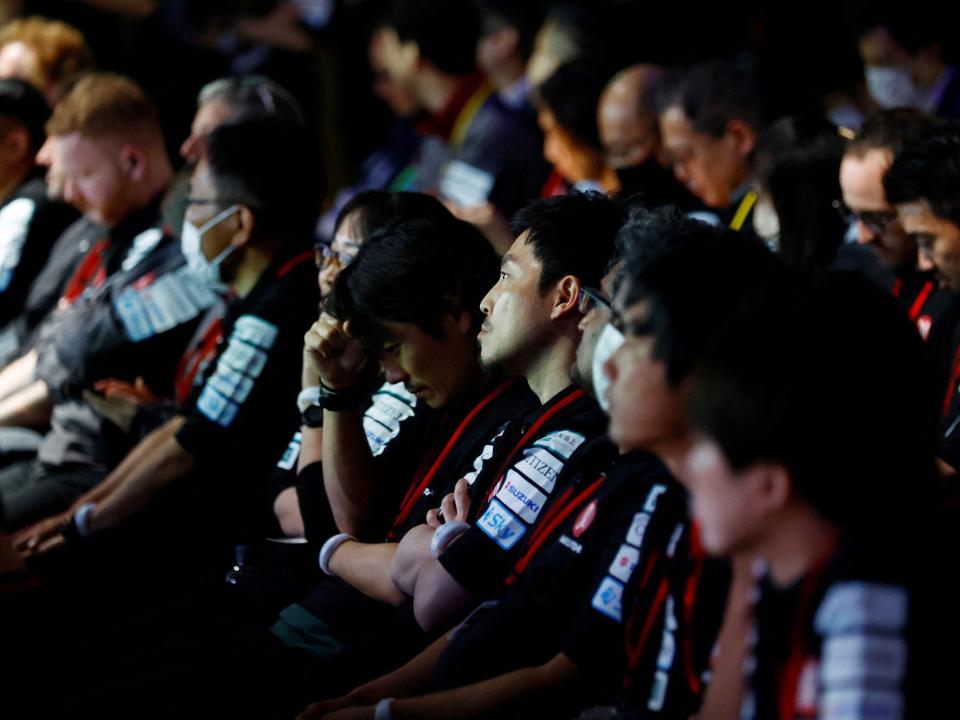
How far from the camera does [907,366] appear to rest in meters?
1.49

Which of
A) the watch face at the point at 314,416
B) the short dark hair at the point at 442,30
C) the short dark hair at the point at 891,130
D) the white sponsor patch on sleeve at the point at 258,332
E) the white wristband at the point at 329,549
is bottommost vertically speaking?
the white wristband at the point at 329,549

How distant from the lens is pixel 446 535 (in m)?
2.23

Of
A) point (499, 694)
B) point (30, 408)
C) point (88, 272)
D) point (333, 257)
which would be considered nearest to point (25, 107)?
point (88, 272)

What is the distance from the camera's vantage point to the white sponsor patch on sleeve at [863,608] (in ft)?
4.65

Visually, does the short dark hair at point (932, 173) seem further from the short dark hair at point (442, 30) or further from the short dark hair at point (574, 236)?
the short dark hair at point (442, 30)

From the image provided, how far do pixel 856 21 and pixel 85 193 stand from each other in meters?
3.13

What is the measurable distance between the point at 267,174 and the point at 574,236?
1296 millimetres

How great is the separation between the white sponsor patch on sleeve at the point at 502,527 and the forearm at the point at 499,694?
0.85 feet

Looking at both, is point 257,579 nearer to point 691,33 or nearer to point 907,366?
point 907,366

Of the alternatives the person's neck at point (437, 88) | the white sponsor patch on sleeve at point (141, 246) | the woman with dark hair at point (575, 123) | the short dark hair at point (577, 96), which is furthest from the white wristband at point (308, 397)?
the person's neck at point (437, 88)

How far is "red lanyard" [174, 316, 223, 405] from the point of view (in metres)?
3.56

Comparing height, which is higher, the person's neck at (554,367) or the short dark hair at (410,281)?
the short dark hair at (410,281)

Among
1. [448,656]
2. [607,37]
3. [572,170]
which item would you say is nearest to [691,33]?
[607,37]

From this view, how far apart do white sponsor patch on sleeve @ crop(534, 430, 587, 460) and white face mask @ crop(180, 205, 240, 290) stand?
1.50 m
